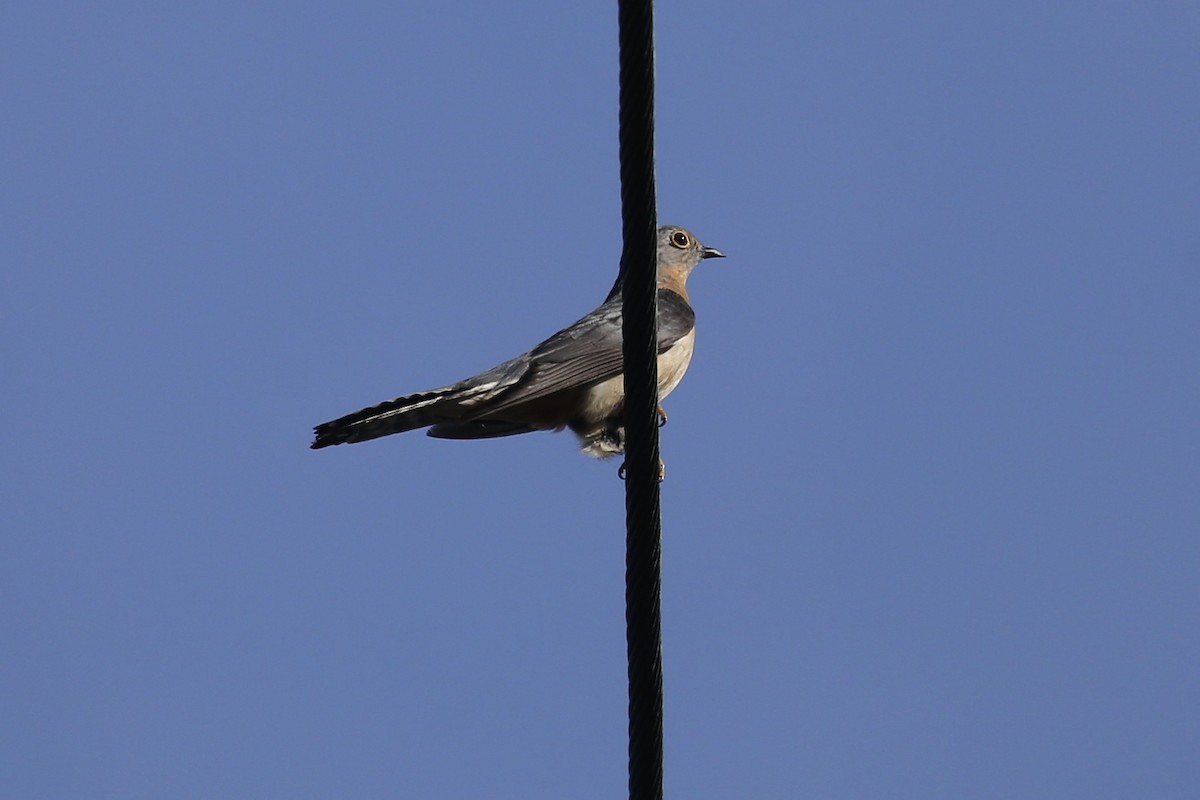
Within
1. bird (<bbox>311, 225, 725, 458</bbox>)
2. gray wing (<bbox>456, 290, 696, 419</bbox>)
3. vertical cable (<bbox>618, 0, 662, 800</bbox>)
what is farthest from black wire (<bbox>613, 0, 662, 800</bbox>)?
gray wing (<bbox>456, 290, 696, 419</bbox>)

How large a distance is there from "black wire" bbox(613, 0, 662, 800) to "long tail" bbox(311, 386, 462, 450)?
2884mm

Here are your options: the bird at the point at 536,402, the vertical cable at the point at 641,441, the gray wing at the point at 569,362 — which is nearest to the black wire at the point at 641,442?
the vertical cable at the point at 641,441

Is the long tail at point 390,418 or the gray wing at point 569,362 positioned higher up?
the gray wing at point 569,362

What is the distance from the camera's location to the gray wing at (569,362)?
7176mm

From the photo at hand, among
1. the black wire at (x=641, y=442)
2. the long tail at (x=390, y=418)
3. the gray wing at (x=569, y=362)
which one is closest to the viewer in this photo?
the black wire at (x=641, y=442)

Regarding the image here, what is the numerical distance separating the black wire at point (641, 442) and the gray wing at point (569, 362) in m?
2.86

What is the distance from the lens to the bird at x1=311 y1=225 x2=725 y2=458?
7066 millimetres

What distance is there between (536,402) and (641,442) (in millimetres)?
3210

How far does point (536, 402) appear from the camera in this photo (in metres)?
7.43

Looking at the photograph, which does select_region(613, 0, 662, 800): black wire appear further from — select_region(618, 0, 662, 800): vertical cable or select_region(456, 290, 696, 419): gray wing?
select_region(456, 290, 696, 419): gray wing

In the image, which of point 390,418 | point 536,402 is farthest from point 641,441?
point 536,402

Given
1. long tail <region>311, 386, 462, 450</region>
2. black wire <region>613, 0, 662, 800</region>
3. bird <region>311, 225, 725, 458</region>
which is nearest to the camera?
black wire <region>613, 0, 662, 800</region>

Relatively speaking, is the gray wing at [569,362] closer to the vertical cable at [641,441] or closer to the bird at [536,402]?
the bird at [536,402]

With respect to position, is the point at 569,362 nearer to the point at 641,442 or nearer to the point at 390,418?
the point at 390,418
